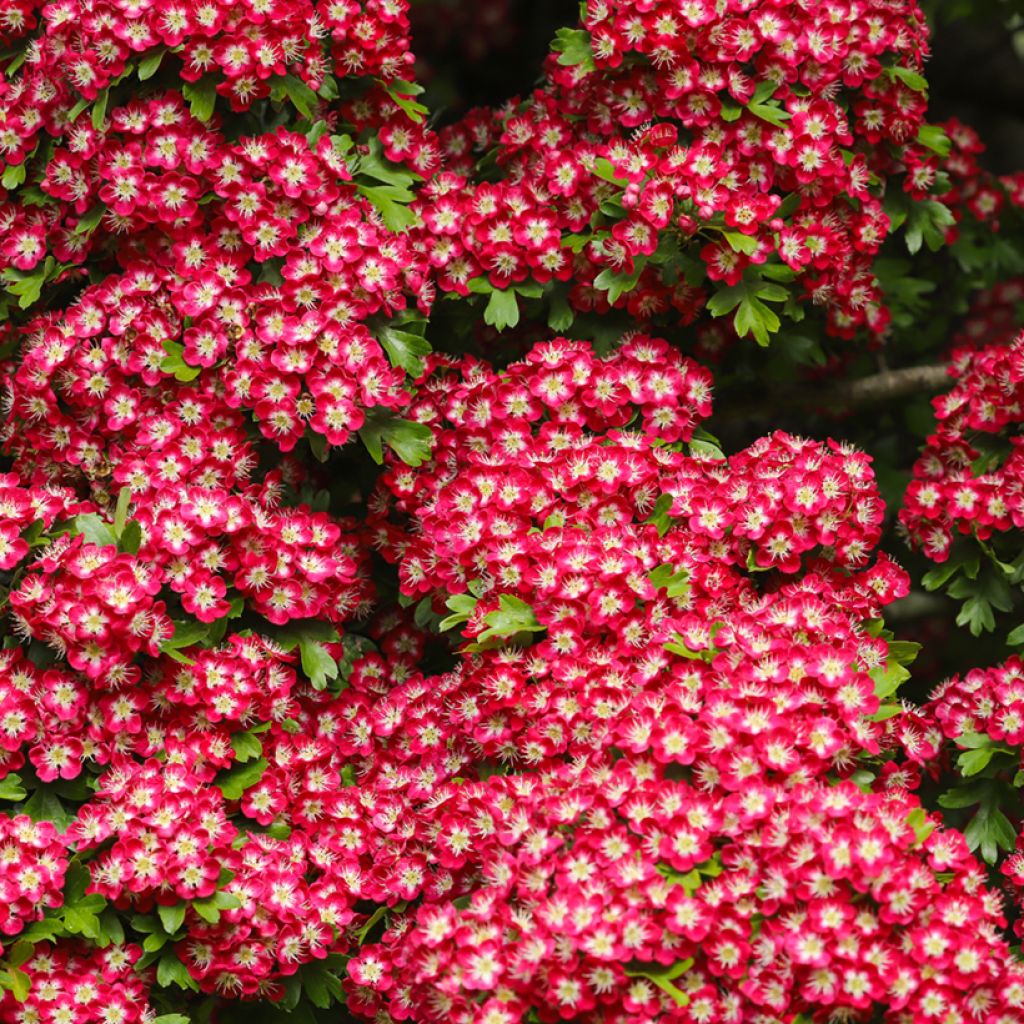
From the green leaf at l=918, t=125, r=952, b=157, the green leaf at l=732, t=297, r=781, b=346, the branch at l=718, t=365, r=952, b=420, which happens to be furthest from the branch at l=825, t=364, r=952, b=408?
the green leaf at l=732, t=297, r=781, b=346

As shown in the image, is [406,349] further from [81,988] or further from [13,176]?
[81,988]

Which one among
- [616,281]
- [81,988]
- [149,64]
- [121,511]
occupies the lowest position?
[81,988]

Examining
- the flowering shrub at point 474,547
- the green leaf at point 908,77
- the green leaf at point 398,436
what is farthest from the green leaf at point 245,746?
the green leaf at point 908,77

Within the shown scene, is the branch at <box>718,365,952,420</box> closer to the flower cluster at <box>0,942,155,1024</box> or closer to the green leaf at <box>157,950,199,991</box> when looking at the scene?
the green leaf at <box>157,950,199,991</box>

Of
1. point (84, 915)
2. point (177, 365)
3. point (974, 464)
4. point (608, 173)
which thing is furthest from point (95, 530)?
point (974, 464)

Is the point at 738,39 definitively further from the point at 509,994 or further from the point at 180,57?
the point at 509,994

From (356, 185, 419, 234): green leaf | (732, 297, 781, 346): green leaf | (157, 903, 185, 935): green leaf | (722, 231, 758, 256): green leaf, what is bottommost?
(157, 903, 185, 935): green leaf

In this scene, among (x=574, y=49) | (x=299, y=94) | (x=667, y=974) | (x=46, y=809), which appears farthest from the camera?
A: (x=574, y=49)
